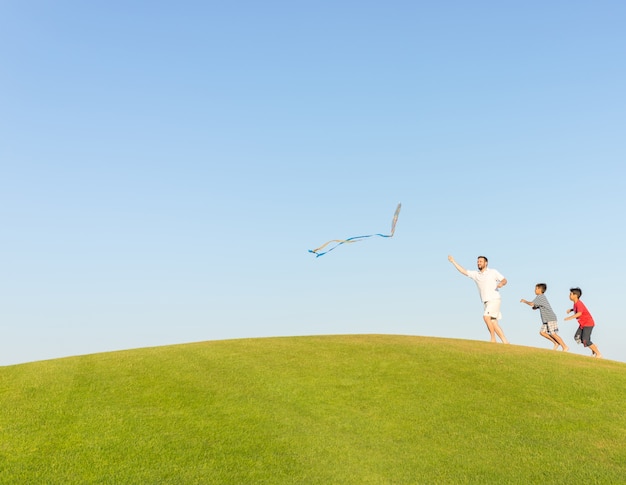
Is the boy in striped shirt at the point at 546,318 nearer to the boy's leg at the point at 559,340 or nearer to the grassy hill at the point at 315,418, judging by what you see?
the boy's leg at the point at 559,340

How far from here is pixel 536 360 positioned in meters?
18.8

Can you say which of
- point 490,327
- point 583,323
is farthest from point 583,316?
point 490,327

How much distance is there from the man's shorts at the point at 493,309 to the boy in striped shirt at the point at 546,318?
1.86 meters

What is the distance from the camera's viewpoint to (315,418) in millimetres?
13500

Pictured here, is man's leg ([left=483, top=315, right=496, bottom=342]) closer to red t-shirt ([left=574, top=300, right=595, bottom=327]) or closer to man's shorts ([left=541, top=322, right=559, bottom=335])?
man's shorts ([left=541, top=322, right=559, bottom=335])

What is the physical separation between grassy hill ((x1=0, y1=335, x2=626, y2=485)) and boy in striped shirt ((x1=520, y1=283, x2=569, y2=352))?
289 cm

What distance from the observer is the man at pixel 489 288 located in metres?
21.5

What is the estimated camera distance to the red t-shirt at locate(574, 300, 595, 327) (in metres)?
22.3

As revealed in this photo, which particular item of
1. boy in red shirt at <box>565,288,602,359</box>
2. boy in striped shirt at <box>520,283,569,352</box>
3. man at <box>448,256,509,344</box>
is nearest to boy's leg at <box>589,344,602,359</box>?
boy in red shirt at <box>565,288,602,359</box>

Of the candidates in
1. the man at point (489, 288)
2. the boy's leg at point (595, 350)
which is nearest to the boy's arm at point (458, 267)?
the man at point (489, 288)

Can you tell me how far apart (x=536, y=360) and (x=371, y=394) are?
21.4ft

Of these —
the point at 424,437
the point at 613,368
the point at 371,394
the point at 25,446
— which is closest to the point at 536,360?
the point at 613,368

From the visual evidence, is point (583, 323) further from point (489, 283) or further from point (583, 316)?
point (489, 283)

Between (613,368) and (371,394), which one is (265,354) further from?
(613,368)
